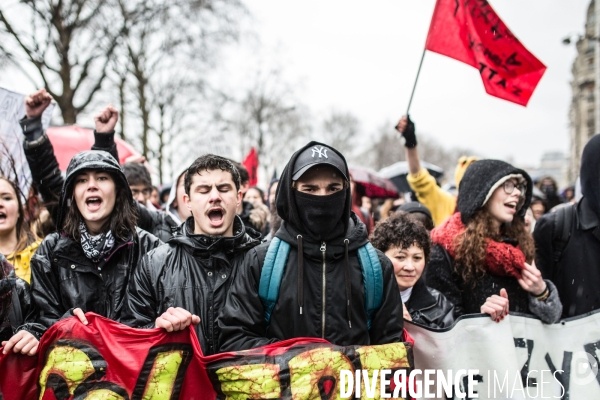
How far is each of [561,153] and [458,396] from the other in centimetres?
14892

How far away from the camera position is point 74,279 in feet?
9.66

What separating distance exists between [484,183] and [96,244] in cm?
250

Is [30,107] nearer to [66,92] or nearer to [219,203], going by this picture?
[219,203]

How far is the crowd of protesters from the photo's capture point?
8.57ft

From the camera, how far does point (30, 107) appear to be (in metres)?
3.88

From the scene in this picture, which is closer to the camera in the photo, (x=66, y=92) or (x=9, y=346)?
(x=9, y=346)

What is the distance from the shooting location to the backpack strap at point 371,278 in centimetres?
261

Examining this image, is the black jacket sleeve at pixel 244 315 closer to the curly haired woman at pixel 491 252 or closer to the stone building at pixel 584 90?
the curly haired woman at pixel 491 252

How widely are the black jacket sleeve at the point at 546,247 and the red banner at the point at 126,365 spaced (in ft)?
5.35

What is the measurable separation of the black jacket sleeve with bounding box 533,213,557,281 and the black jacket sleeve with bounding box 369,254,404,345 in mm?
1615

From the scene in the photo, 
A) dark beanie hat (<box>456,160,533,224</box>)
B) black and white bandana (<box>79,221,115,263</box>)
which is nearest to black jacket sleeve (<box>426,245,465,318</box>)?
dark beanie hat (<box>456,160,533,224</box>)

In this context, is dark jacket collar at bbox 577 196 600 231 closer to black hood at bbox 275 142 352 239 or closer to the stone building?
black hood at bbox 275 142 352 239

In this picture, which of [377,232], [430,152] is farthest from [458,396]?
[430,152]

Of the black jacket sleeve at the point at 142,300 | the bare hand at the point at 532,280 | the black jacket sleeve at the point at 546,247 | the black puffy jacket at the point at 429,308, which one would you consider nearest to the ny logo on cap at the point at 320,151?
the black jacket sleeve at the point at 142,300
